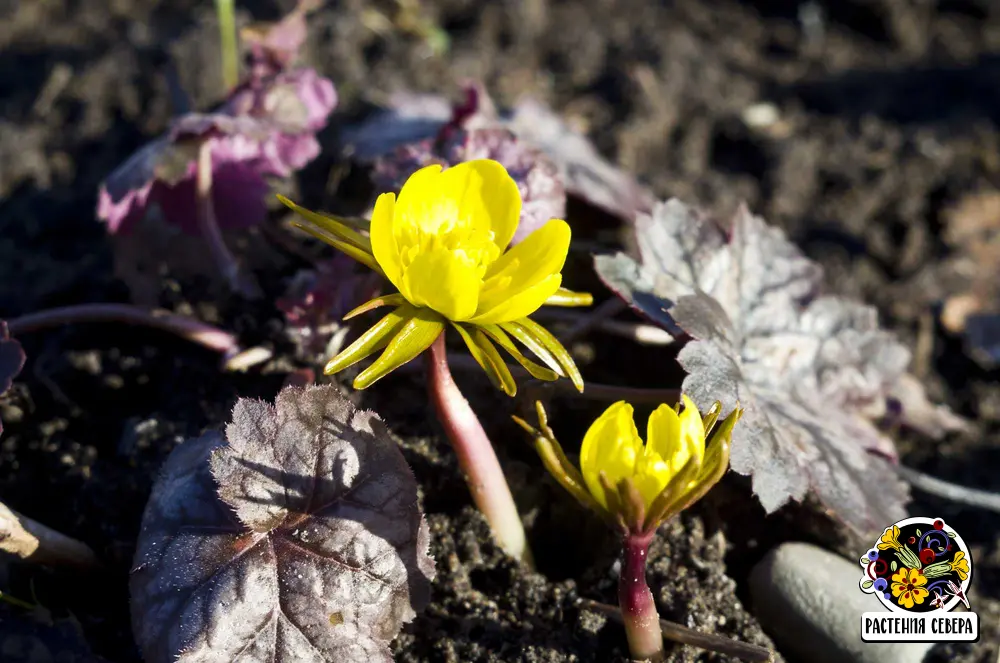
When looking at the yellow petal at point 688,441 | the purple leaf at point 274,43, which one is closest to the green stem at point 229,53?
the purple leaf at point 274,43

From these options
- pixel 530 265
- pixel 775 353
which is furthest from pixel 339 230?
pixel 775 353

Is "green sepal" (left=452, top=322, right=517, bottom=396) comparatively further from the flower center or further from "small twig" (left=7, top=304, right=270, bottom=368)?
"small twig" (left=7, top=304, right=270, bottom=368)

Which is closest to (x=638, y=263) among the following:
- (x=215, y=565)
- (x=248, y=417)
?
(x=248, y=417)

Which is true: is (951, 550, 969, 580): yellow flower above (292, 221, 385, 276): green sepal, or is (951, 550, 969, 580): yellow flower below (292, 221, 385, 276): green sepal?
below

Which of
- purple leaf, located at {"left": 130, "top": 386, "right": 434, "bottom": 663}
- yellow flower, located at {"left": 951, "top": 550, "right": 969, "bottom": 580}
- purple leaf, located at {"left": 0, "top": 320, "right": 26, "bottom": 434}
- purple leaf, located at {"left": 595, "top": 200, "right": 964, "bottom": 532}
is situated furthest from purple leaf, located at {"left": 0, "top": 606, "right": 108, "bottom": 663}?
yellow flower, located at {"left": 951, "top": 550, "right": 969, "bottom": 580}

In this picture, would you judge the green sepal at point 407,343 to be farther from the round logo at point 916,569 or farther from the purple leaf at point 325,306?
the round logo at point 916,569

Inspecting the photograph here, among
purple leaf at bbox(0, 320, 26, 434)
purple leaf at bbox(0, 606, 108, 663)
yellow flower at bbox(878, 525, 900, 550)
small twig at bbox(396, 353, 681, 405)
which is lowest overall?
purple leaf at bbox(0, 606, 108, 663)
